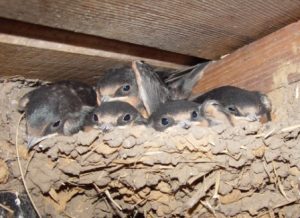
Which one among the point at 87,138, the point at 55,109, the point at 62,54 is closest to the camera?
the point at 87,138

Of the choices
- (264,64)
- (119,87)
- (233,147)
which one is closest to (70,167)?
(119,87)

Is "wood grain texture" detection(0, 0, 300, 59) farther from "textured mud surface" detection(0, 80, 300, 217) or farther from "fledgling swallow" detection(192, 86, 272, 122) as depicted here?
"textured mud surface" detection(0, 80, 300, 217)

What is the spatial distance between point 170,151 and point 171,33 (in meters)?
0.50

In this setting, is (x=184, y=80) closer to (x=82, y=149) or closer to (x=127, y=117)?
(x=127, y=117)

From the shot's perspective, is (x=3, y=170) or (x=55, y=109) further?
(x=55, y=109)

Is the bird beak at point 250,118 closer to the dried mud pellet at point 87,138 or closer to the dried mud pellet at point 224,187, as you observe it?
the dried mud pellet at point 224,187

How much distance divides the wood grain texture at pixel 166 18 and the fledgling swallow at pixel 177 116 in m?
0.27

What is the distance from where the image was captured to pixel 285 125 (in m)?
1.84

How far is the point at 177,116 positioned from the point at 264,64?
48 centimetres

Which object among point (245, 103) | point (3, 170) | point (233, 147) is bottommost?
point (3, 170)

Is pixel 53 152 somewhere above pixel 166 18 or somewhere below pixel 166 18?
below

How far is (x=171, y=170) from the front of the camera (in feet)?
6.35

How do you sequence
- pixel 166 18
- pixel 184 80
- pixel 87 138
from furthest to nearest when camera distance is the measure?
pixel 184 80 → pixel 87 138 → pixel 166 18

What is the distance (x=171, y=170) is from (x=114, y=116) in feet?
1.42
